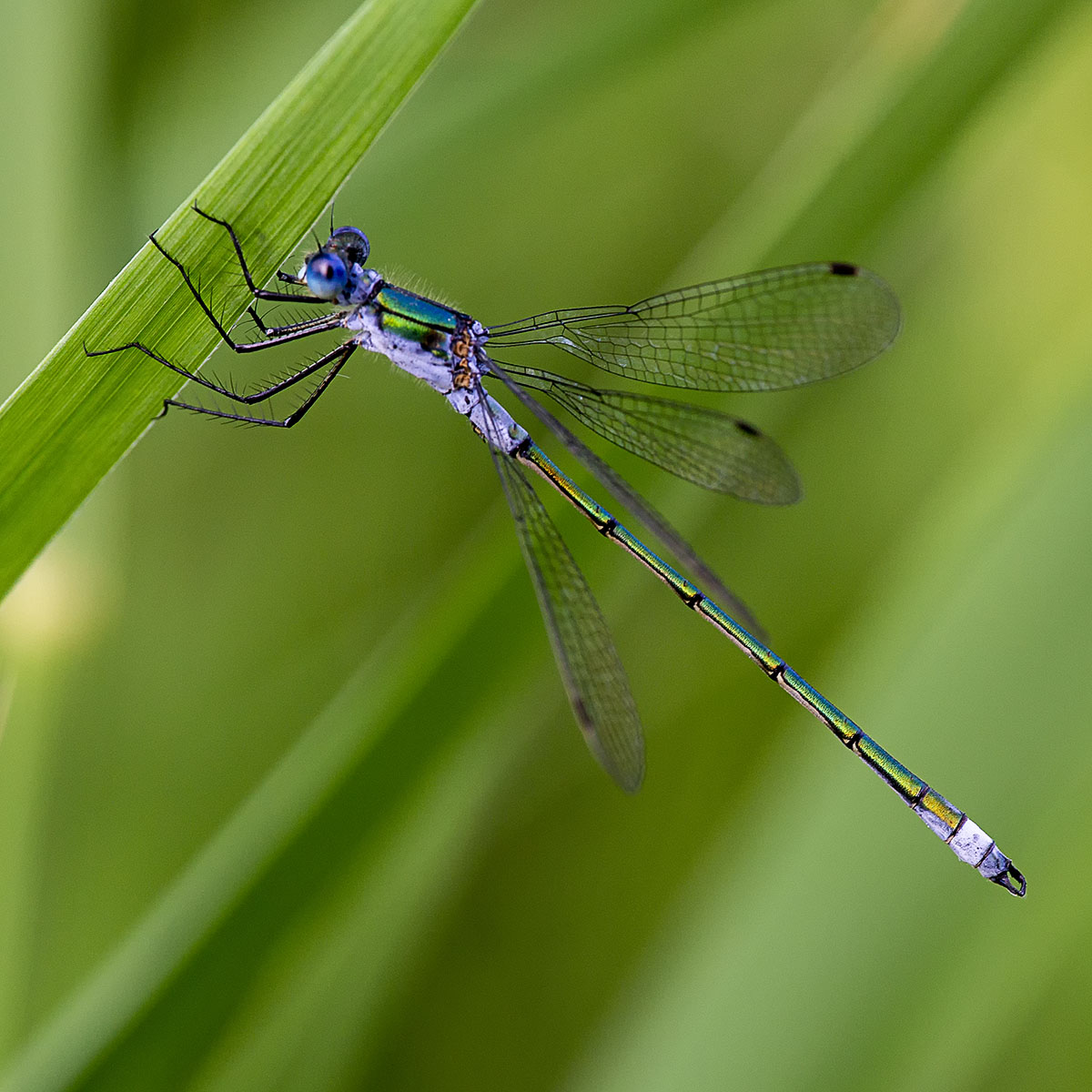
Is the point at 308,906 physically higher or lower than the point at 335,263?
lower

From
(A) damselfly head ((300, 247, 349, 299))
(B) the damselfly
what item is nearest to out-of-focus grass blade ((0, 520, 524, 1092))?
(B) the damselfly

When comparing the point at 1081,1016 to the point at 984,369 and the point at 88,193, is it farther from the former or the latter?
the point at 88,193

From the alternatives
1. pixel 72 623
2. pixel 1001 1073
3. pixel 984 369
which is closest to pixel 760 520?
pixel 984 369

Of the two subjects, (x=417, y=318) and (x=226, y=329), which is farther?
(x=417, y=318)

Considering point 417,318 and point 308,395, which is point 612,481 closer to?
point 417,318

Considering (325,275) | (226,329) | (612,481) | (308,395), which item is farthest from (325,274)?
(612,481)

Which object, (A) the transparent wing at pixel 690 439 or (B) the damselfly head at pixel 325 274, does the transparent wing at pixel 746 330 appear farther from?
(B) the damselfly head at pixel 325 274
